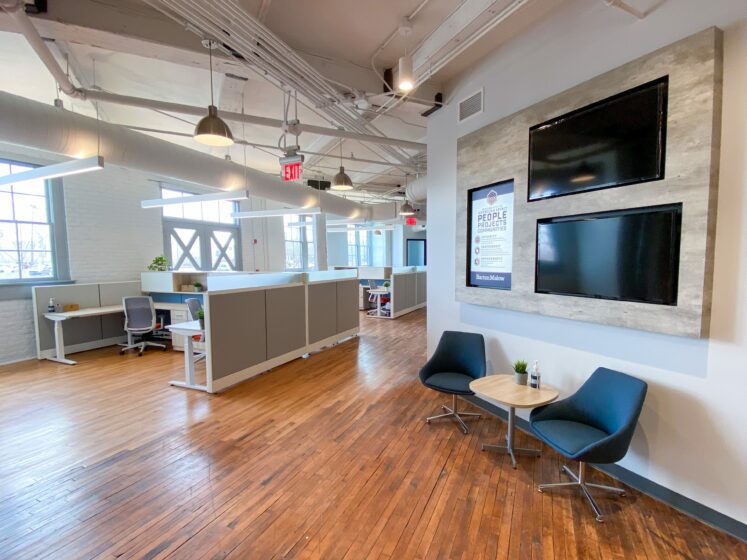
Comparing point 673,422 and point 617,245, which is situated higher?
point 617,245

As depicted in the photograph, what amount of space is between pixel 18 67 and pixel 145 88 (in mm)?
1261

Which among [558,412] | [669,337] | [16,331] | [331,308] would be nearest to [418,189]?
[331,308]

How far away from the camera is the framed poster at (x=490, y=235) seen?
10.5 ft

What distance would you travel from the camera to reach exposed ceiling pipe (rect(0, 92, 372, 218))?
3.17 m

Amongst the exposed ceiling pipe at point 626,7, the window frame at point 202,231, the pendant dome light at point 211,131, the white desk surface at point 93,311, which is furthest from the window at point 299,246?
the exposed ceiling pipe at point 626,7

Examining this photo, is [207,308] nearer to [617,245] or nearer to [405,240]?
[617,245]

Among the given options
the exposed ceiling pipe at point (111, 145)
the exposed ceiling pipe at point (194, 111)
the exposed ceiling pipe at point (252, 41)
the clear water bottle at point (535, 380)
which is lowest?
the clear water bottle at point (535, 380)

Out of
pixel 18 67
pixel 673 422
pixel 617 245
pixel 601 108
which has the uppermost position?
pixel 18 67

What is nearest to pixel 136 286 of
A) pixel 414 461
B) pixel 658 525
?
pixel 414 461

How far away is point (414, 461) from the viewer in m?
2.74

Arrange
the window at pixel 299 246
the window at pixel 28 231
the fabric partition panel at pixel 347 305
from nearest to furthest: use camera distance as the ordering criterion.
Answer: the window at pixel 28 231 → the fabric partition panel at pixel 347 305 → the window at pixel 299 246

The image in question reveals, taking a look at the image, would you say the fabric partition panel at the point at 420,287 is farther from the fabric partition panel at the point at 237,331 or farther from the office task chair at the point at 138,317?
the office task chair at the point at 138,317

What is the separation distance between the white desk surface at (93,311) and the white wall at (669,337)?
610 cm

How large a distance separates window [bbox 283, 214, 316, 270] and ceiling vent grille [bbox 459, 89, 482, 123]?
7955 millimetres
